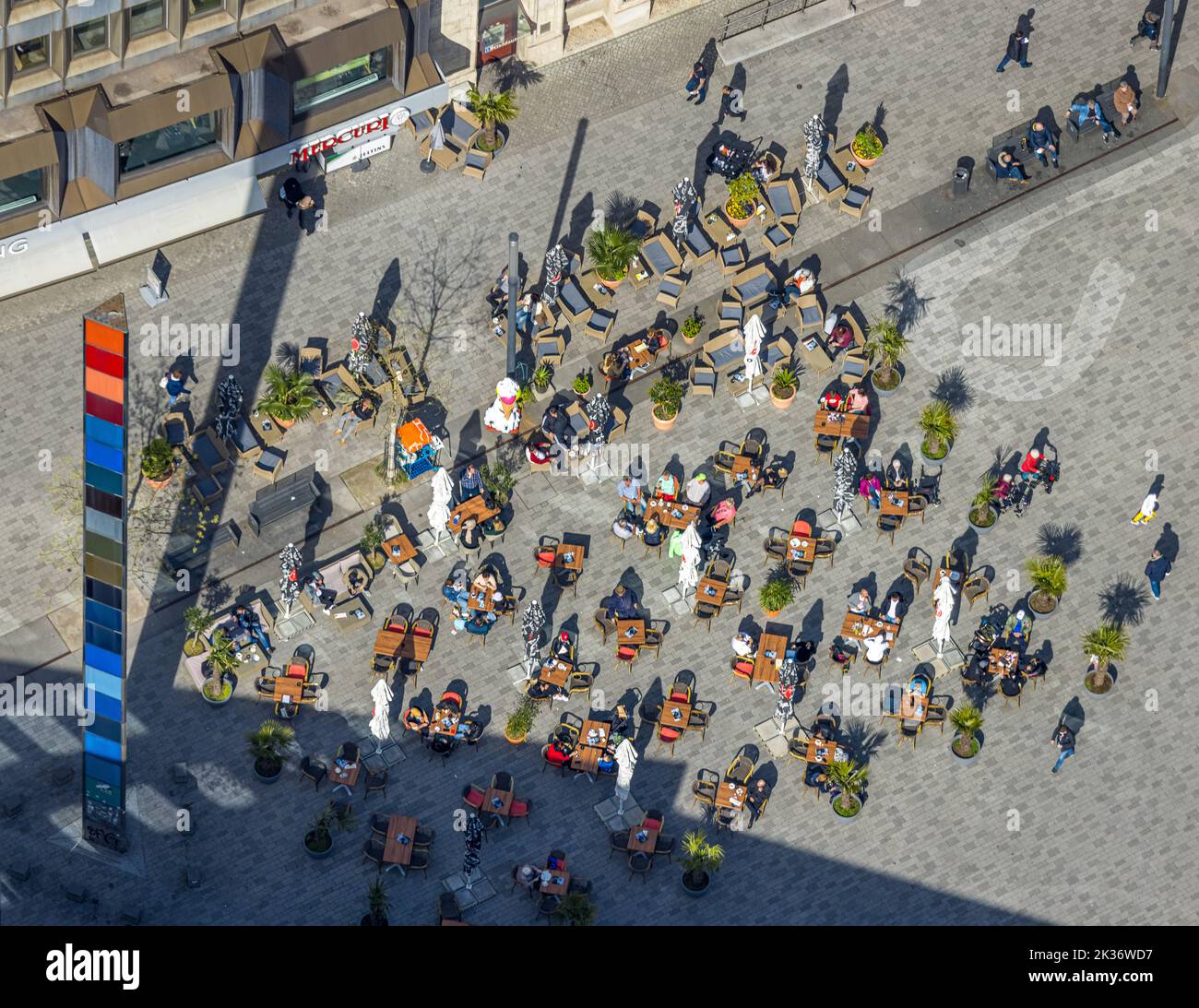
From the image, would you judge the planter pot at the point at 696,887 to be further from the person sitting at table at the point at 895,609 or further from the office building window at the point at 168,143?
the office building window at the point at 168,143

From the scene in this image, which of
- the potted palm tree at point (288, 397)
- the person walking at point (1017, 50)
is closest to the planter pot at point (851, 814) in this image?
the potted palm tree at point (288, 397)

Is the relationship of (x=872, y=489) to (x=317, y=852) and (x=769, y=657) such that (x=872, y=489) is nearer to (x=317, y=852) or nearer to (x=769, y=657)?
(x=769, y=657)

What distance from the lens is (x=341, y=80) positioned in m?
75.2

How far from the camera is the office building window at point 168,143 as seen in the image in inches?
2879

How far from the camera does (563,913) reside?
6806 centimetres

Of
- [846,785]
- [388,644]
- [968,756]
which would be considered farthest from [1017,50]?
[388,644]

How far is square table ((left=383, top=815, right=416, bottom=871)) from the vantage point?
225ft

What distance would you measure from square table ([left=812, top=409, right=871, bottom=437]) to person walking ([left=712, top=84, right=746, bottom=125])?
11081 millimetres

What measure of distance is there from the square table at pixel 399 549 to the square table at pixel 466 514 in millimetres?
1353

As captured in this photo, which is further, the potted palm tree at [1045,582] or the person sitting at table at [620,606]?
the potted palm tree at [1045,582]

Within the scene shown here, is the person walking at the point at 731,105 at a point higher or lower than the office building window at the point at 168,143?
higher

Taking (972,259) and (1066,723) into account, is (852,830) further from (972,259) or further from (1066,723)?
(972,259)

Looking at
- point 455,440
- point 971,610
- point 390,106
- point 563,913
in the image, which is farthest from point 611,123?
point 563,913

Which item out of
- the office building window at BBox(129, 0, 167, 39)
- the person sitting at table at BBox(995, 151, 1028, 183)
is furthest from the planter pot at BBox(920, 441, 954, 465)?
the office building window at BBox(129, 0, 167, 39)
